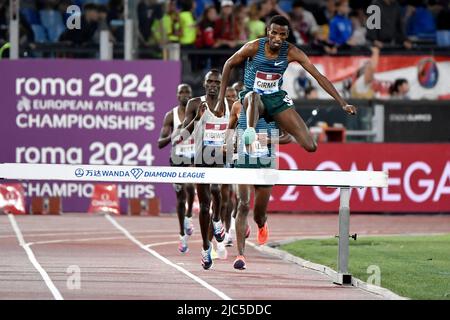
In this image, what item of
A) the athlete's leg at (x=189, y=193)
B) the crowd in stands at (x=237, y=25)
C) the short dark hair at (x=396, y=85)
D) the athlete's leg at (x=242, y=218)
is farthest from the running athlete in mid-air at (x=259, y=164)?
the short dark hair at (x=396, y=85)

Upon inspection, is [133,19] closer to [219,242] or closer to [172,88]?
[172,88]

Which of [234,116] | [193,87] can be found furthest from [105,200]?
[234,116]

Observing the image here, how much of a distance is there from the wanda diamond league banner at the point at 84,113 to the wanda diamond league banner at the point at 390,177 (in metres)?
2.89

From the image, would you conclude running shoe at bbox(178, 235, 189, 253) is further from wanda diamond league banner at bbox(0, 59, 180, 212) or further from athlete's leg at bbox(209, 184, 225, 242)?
wanda diamond league banner at bbox(0, 59, 180, 212)

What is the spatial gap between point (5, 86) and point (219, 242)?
40.0 ft

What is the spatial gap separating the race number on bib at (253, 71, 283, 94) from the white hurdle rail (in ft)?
4.53

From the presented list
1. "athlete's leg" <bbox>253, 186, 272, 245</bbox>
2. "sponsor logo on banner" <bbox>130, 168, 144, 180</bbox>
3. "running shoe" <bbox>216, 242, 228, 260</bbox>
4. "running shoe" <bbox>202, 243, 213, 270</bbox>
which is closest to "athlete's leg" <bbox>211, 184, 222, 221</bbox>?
"running shoe" <bbox>216, 242, 228, 260</bbox>

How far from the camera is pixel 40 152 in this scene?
3119 cm

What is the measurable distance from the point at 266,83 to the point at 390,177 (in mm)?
15370

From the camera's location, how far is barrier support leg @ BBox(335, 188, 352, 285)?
16.5 metres

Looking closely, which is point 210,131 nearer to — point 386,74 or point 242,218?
point 242,218

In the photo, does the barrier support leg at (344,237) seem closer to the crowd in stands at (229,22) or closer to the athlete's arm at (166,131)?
the athlete's arm at (166,131)

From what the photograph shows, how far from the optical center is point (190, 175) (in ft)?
53.1
